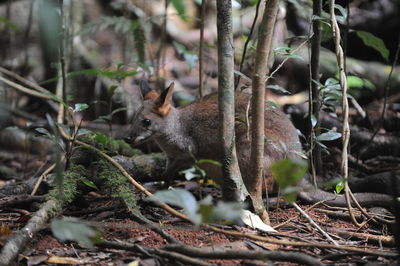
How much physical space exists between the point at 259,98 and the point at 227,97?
22cm

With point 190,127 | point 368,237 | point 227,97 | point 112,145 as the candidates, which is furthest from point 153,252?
point 190,127

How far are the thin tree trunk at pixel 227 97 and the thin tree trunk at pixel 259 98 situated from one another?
5.9 inches

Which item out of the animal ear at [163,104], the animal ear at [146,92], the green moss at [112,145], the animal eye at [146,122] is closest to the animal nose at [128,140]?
the green moss at [112,145]

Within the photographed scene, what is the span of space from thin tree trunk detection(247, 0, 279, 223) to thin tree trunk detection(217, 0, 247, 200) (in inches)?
5.9

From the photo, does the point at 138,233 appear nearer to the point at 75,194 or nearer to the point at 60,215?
the point at 60,215

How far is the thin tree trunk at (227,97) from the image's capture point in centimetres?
319

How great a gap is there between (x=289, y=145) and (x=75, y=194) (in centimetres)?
221

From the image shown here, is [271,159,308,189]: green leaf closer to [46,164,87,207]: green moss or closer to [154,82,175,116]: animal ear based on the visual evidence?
[46,164,87,207]: green moss

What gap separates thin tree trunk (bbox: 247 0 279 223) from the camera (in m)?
3.15

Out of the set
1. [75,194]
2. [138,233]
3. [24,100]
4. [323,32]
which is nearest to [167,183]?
[75,194]

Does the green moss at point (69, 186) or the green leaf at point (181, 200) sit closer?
the green leaf at point (181, 200)

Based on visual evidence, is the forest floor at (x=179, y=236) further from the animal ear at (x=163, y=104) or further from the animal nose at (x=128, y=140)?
the animal ear at (x=163, y=104)

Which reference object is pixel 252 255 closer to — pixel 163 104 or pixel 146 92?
pixel 163 104

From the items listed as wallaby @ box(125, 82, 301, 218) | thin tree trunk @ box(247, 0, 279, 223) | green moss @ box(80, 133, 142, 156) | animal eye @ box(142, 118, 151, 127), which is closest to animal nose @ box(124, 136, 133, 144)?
wallaby @ box(125, 82, 301, 218)
